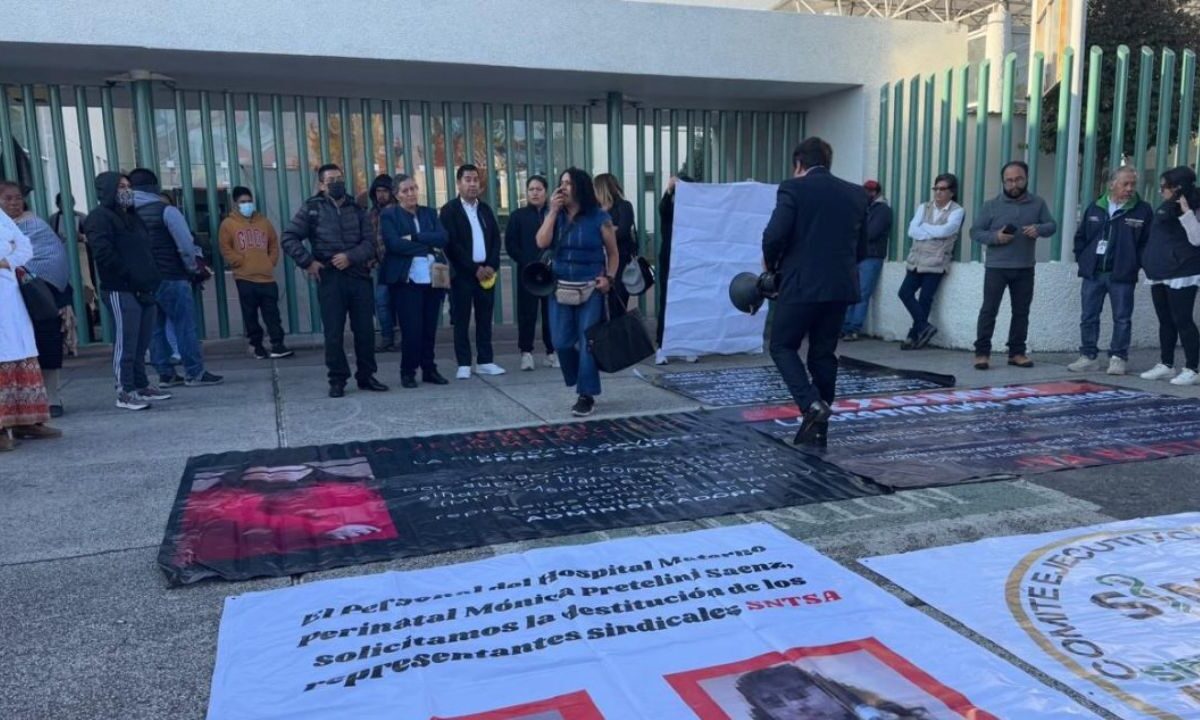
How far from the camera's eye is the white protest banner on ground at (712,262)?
8289mm

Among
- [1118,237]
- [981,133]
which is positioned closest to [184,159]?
[981,133]

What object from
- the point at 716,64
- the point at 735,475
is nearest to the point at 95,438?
the point at 735,475

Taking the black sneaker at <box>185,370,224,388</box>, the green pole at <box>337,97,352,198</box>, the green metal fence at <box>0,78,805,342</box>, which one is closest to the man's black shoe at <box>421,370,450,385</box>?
the black sneaker at <box>185,370,224,388</box>

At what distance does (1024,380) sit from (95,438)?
6.92 metres

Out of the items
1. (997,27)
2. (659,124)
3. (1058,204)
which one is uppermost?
(997,27)

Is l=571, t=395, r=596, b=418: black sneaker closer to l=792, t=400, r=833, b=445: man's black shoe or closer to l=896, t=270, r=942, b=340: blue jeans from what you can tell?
l=792, t=400, r=833, b=445: man's black shoe

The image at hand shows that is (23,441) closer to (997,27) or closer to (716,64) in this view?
(716,64)

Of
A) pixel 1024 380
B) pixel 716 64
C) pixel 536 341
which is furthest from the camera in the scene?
pixel 536 341

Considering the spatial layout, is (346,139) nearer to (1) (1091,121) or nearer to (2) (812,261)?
(2) (812,261)

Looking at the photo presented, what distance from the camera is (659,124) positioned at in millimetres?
10250

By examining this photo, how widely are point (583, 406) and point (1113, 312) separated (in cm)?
469

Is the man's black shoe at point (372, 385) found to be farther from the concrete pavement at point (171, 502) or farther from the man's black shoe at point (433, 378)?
the man's black shoe at point (433, 378)

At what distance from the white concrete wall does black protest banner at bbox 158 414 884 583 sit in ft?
14.1

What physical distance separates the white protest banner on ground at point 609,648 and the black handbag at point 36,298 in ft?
11.6
